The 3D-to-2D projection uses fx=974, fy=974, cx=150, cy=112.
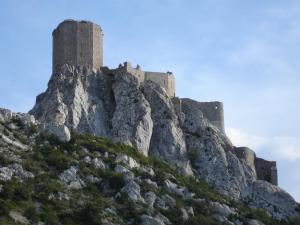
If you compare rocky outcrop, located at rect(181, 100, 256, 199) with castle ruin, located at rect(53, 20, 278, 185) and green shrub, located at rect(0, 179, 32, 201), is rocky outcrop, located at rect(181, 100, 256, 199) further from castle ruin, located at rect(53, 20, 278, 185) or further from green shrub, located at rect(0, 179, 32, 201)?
green shrub, located at rect(0, 179, 32, 201)

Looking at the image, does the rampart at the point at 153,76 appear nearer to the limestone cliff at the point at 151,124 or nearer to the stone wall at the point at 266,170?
the limestone cliff at the point at 151,124

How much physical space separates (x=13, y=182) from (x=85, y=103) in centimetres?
1935

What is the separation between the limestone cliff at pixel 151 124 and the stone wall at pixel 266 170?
10.2 feet

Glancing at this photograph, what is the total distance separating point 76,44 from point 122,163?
15212 millimetres

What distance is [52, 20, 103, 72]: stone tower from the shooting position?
73.3 meters

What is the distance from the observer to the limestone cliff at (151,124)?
69.4m

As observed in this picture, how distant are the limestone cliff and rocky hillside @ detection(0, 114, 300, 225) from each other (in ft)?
13.2

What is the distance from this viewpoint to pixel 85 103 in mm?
70875

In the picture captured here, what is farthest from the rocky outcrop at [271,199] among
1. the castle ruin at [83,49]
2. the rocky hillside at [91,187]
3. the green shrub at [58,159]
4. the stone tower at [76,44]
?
the green shrub at [58,159]

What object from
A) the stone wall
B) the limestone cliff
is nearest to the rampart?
the limestone cliff

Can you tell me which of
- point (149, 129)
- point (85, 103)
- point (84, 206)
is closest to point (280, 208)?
point (149, 129)

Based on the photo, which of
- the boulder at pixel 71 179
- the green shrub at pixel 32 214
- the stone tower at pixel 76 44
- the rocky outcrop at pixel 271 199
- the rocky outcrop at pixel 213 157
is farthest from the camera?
the stone tower at pixel 76 44

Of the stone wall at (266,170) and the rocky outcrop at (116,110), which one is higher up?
the rocky outcrop at (116,110)

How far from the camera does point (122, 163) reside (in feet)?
201
